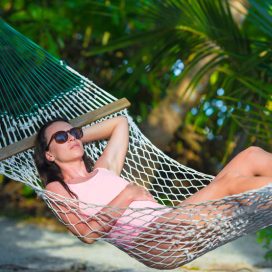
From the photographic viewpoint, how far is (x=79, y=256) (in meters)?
5.30

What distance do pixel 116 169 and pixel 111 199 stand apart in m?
0.25

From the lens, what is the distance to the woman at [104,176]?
307 cm

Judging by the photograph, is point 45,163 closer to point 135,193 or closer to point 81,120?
point 81,120

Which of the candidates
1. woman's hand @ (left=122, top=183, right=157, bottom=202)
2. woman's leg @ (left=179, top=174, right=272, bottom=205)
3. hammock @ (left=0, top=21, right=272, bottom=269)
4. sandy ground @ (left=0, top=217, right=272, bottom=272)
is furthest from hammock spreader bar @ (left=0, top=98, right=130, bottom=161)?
sandy ground @ (left=0, top=217, right=272, bottom=272)

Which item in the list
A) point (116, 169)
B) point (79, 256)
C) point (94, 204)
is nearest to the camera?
point (94, 204)

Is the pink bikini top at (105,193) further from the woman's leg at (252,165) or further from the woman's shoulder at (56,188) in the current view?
the woman's leg at (252,165)

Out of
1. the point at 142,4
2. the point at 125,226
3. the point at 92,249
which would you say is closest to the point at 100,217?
the point at 125,226

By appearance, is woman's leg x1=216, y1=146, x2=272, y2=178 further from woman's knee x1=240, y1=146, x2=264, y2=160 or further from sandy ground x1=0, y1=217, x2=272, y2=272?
sandy ground x1=0, y1=217, x2=272, y2=272

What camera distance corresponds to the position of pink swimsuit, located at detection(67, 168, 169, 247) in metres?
3.05

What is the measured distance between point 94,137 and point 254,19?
1145 mm

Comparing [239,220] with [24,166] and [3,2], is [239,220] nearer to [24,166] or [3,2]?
[24,166]

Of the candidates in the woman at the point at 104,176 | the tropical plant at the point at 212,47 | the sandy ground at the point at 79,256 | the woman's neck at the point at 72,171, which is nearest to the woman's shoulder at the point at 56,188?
the woman at the point at 104,176

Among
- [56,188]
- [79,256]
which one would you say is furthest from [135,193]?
[79,256]

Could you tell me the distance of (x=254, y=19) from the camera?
425 centimetres
